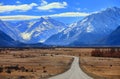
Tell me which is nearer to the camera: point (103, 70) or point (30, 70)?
point (30, 70)

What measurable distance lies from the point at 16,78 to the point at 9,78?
1.39 m

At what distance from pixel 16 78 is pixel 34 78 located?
335 centimetres

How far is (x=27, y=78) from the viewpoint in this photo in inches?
2832

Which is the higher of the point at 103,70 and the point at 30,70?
the point at 103,70

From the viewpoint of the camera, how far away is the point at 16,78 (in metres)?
72.6

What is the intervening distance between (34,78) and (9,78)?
472 cm

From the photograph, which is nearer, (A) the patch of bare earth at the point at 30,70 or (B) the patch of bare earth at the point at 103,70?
(A) the patch of bare earth at the point at 30,70

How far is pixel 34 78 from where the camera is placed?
7225 centimetres

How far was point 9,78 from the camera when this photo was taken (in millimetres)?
72938

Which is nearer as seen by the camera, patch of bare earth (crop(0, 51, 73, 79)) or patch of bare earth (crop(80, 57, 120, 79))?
patch of bare earth (crop(0, 51, 73, 79))

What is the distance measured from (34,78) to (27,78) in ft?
4.25

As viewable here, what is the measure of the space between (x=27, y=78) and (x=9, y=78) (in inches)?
140
